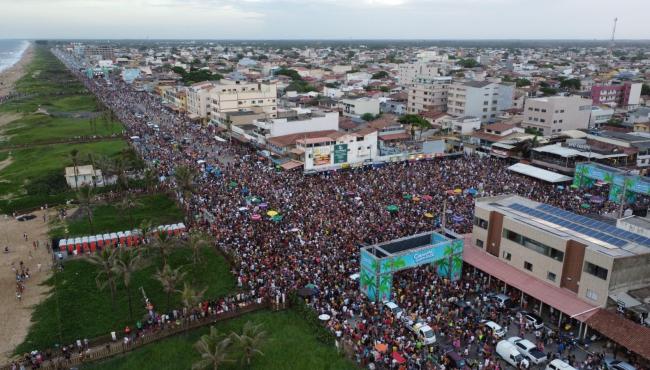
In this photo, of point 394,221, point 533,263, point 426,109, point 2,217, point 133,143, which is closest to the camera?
point 533,263

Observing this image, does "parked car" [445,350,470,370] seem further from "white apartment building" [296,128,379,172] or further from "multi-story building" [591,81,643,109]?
"multi-story building" [591,81,643,109]

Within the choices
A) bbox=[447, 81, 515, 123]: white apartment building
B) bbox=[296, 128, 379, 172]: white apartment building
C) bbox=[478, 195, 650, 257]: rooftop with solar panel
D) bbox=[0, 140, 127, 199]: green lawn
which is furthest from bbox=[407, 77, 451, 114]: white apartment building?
bbox=[478, 195, 650, 257]: rooftop with solar panel

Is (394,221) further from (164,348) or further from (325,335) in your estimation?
(164,348)

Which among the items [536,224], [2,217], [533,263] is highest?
[536,224]

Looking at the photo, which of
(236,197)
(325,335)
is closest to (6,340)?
(325,335)

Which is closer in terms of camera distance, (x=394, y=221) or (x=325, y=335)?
(x=325, y=335)

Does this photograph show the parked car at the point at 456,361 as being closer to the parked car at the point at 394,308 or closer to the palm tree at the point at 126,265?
the parked car at the point at 394,308

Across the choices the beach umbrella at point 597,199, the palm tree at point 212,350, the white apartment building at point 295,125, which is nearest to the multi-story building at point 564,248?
the beach umbrella at point 597,199
